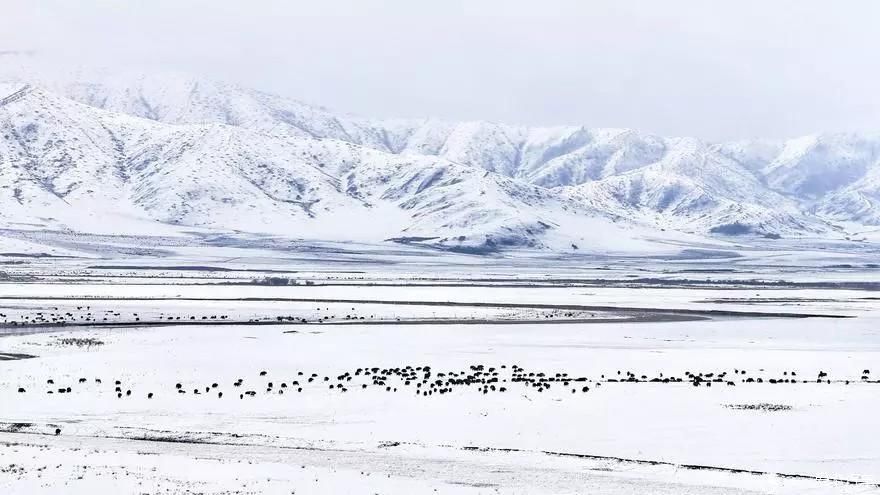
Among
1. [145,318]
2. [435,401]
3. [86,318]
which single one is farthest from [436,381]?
[86,318]

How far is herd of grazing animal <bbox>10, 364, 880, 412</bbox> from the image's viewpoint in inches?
1967

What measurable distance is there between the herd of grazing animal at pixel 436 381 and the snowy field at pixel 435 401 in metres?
0.20

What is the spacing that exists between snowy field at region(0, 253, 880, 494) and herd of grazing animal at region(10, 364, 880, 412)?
20cm

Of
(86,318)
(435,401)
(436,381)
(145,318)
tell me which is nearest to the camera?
(435,401)

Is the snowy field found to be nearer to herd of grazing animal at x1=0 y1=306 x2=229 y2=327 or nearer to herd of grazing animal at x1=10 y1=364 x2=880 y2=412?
herd of grazing animal at x1=10 y1=364 x2=880 y2=412

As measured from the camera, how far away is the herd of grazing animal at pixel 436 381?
50.0 meters

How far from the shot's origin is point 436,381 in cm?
5231

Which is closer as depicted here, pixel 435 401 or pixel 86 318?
pixel 435 401

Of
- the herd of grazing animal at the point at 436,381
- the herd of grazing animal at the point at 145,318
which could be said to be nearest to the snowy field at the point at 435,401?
the herd of grazing animal at the point at 436,381

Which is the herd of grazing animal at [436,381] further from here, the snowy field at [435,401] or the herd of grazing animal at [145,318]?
the herd of grazing animal at [145,318]

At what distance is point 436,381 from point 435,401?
470 centimetres

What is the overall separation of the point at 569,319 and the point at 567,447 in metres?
55.5

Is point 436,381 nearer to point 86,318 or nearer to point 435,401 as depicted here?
point 435,401

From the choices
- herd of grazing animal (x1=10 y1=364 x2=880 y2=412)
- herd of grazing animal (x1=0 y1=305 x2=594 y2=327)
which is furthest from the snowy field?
herd of grazing animal (x1=0 y1=305 x2=594 y2=327)
